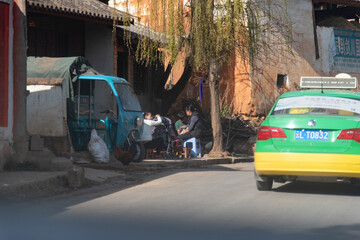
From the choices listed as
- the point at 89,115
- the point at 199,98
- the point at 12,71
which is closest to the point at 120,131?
the point at 89,115

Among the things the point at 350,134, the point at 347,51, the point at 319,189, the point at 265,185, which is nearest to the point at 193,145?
the point at 319,189

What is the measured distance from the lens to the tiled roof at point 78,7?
16.1 m

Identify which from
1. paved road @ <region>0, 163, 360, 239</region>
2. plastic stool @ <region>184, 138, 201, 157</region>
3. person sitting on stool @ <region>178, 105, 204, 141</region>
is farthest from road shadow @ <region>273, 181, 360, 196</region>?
person sitting on stool @ <region>178, 105, 204, 141</region>

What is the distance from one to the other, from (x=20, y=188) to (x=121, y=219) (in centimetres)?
269

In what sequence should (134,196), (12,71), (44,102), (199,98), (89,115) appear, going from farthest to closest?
(199,98) → (89,115) → (44,102) → (12,71) → (134,196)

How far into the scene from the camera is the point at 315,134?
828 cm

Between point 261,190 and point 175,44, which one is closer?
point 261,190

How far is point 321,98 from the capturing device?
893cm

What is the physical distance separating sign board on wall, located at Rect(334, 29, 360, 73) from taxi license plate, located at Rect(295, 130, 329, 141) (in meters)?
19.0

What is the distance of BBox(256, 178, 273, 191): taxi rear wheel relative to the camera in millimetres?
8984

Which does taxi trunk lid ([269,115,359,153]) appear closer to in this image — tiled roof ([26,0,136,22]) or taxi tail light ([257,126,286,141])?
taxi tail light ([257,126,286,141])

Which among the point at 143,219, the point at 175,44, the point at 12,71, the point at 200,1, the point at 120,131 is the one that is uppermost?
the point at 200,1

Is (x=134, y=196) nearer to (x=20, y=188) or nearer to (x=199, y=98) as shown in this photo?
(x=20, y=188)

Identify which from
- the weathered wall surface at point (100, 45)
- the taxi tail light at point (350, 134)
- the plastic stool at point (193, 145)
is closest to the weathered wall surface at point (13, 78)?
the taxi tail light at point (350, 134)
